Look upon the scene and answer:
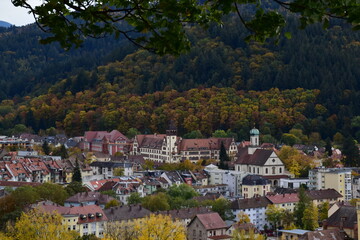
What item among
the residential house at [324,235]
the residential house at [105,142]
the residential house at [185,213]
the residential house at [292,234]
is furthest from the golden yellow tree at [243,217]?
the residential house at [105,142]

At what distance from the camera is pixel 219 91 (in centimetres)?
12150

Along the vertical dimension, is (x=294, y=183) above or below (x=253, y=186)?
above

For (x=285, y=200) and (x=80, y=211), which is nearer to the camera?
(x=80, y=211)

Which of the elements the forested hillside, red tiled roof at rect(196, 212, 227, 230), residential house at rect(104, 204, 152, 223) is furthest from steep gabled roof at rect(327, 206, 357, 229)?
the forested hillside

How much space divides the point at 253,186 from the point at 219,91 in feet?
187

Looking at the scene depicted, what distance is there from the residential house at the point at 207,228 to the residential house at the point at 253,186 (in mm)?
16289

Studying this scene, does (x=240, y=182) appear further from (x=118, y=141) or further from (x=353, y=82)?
(x=353, y=82)

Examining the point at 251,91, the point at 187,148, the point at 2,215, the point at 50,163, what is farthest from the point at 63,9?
the point at 251,91

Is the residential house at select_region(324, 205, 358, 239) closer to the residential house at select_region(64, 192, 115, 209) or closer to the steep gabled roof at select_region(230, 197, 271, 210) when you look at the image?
the steep gabled roof at select_region(230, 197, 271, 210)

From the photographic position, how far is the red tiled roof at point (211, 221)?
48.2 m

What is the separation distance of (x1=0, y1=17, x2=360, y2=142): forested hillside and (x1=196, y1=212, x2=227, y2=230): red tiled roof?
176ft

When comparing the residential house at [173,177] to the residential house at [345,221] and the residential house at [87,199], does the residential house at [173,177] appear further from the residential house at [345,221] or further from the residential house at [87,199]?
the residential house at [345,221]

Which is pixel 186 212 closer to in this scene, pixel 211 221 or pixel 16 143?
pixel 211 221

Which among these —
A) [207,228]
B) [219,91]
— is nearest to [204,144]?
[219,91]
